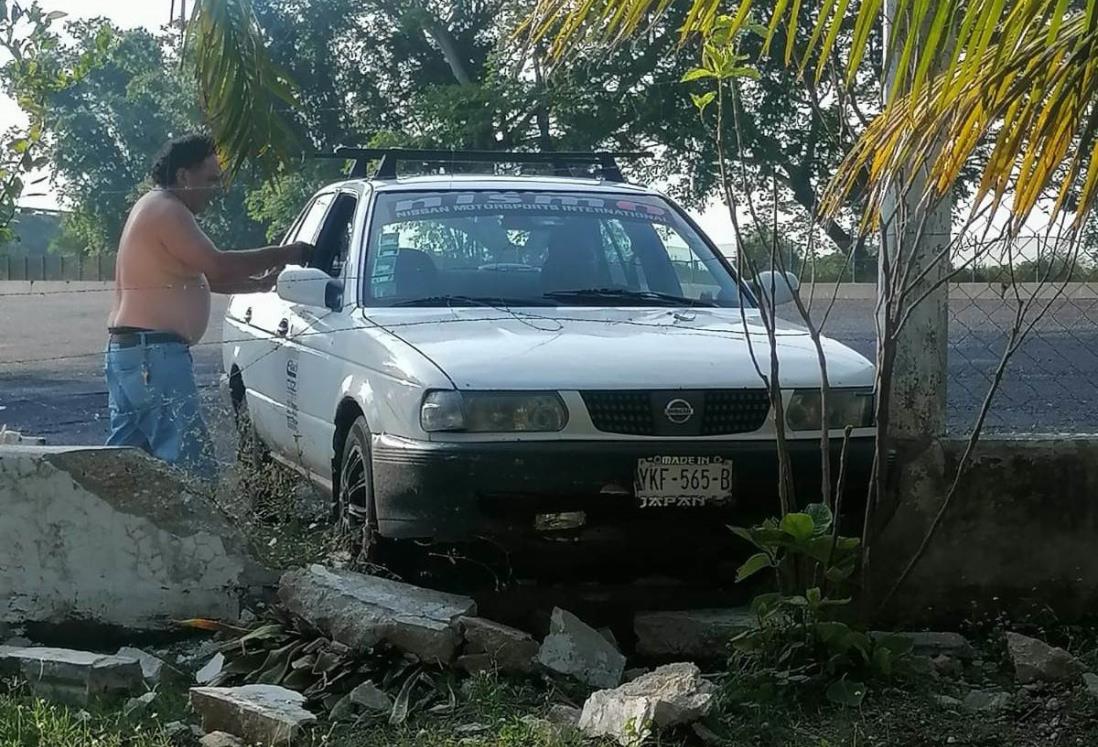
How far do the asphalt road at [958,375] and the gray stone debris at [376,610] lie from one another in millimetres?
1972

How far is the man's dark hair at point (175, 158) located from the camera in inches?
245

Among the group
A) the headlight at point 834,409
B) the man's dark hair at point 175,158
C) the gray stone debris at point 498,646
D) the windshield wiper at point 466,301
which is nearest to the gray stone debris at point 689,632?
the gray stone debris at point 498,646

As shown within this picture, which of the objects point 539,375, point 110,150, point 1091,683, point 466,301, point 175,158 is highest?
point 110,150

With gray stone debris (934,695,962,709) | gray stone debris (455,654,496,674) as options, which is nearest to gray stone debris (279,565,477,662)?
gray stone debris (455,654,496,674)

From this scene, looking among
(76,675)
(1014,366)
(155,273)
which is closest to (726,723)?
(76,675)

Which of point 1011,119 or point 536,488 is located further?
point 536,488

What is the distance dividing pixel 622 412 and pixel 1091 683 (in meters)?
1.61

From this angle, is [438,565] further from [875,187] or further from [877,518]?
[875,187]

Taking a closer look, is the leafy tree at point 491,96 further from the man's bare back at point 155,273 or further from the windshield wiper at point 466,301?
the windshield wiper at point 466,301

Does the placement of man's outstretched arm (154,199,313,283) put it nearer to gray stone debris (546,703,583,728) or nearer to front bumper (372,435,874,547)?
front bumper (372,435,874,547)

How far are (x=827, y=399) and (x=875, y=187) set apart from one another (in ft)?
3.27

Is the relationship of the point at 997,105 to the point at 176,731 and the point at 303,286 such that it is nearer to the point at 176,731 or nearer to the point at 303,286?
the point at 176,731

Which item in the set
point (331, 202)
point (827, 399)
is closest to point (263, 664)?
point (827, 399)

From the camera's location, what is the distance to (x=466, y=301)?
5637mm
